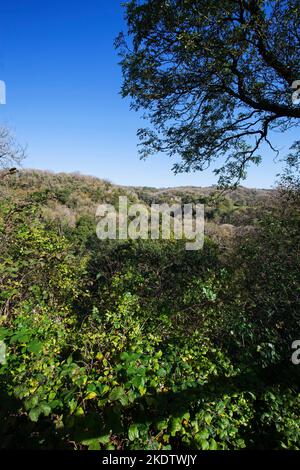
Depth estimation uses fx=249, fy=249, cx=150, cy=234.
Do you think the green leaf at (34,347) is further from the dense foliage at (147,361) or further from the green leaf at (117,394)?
the green leaf at (117,394)

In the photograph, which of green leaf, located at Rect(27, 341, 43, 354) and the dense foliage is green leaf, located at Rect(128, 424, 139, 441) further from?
green leaf, located at Rect(27, 341, 43, 354)

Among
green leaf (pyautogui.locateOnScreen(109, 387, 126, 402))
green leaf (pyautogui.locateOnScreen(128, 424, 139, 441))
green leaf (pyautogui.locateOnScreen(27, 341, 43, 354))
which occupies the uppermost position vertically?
green leaf (pyautogui.locateOnScreen(27, 341, 43, 354))

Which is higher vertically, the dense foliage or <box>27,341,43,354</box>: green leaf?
<box>27,341,43,354</box>: green leaf

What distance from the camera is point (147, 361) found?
8.02 feet

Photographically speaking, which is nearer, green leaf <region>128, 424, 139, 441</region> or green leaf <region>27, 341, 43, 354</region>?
green leaf <region>128, 424, 139, 441</region>

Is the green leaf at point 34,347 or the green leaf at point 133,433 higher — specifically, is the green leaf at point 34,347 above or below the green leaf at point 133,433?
above

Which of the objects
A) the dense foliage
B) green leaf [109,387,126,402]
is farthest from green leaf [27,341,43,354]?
green leaf [109,387,126,402]

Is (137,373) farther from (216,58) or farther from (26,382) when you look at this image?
(216,58)

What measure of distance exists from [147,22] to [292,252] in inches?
242

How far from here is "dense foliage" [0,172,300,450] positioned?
1986 millimetres

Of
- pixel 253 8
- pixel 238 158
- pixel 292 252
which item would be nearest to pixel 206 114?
pixel 238 158

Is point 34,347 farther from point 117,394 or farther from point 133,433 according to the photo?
point 133,433

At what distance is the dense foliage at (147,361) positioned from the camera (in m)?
1.99

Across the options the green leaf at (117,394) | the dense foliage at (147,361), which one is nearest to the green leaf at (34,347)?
the dense foliage at (147,361)
